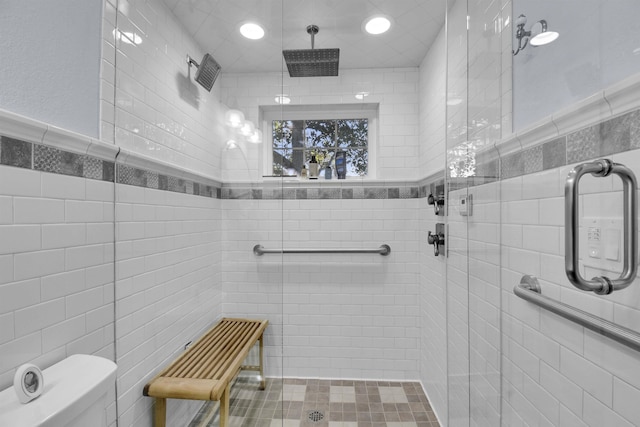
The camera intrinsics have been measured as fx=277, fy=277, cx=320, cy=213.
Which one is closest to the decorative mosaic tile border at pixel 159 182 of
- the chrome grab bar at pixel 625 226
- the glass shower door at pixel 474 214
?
the glass shower door at pixel 474 214

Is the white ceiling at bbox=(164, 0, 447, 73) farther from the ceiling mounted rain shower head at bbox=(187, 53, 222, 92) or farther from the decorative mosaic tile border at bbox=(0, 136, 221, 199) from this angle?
the decorative mosaic tile border at bbox=(0, 136, 221, 199)

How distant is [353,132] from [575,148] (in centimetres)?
152

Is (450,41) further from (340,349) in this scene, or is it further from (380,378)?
(380,378)

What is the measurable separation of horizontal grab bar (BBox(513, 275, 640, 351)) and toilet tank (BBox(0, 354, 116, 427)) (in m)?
1.30

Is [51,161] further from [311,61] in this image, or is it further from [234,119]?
[311,61]

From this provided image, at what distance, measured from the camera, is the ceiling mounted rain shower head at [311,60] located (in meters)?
1.63

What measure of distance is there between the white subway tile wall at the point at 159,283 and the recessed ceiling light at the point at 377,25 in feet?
4.60

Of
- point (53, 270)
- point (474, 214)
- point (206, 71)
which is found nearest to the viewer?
point (53, 270)

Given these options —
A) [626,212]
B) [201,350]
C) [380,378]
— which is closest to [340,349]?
A: [380,378]

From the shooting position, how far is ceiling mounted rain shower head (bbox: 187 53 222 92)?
1.44m

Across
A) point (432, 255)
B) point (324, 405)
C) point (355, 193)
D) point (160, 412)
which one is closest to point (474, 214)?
point (432, 255)

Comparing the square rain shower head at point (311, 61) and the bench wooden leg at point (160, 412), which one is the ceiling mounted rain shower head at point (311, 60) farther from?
the bench wooden leg at point (160, 412)

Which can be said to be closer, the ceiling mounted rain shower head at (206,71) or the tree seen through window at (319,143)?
the ceiling mounted rain shower head at (206,71)

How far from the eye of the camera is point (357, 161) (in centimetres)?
213
